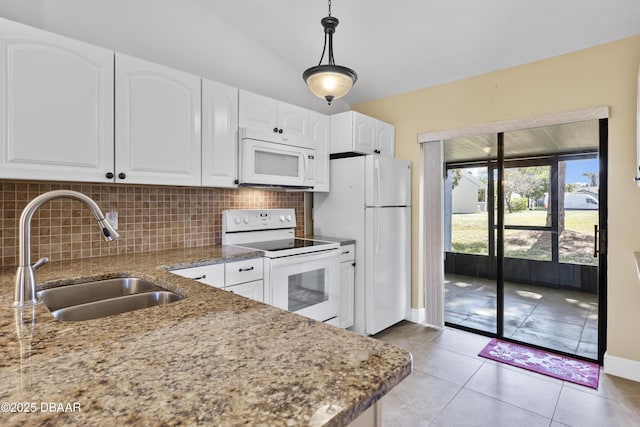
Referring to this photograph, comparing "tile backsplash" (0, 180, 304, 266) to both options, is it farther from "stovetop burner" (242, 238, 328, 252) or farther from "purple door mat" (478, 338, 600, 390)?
"purple door mat" (478, 338, 600, 390)

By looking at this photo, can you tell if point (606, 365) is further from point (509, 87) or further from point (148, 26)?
point (148, 26)

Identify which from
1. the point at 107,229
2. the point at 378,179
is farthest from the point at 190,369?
the point at 378,179

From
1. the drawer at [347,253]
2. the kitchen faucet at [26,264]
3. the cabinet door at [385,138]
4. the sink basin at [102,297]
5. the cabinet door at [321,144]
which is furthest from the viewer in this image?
the cabinet door at [385,138]

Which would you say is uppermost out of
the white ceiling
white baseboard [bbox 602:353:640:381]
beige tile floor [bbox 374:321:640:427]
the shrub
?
the white ceiling

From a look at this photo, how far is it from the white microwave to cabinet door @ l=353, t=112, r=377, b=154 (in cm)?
43

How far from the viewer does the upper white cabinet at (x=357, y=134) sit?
10.4 ft

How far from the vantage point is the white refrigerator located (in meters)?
3.08

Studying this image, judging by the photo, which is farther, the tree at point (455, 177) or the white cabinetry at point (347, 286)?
the tree at point (455, 177)

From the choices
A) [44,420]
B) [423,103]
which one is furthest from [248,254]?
[423,103]

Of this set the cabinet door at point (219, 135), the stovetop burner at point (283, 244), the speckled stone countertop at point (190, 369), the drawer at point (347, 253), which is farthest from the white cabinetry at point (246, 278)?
the speckled stone countertop at point (190, 369)

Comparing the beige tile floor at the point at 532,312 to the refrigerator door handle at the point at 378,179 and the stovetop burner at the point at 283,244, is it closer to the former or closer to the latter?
the refrigerator door handle at the point at 378,179

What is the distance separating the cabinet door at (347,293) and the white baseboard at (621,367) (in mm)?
1913

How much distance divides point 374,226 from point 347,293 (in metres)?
0.66

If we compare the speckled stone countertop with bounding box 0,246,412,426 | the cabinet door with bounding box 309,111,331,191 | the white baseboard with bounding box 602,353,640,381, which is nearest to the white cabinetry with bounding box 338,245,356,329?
the cabinet door with bounding box 309,111,331,191
